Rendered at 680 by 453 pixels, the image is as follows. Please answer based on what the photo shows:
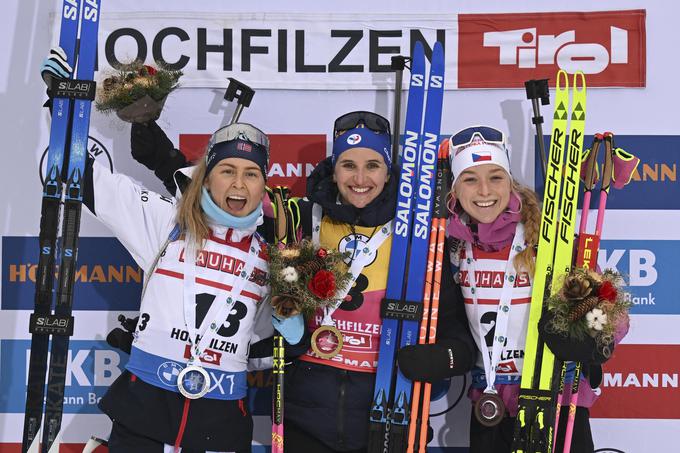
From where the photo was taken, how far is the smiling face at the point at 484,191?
121 inches

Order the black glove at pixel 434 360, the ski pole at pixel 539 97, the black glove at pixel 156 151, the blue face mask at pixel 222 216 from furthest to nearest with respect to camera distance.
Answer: the ski pole at pixel 539 97 < the black glove at pixel 156 151 < the black glove at pixel 434 360 < the blue face mask at pixel 222 216

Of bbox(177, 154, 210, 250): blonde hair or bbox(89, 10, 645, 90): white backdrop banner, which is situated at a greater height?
bbox(89, 10, 645, 90): white backdrop banner

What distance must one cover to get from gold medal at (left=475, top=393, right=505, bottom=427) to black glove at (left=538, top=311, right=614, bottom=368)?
1.00 ft

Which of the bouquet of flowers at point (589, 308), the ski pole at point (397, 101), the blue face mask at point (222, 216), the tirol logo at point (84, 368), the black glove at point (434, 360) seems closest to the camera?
the bouquet of flowers at point (589, 308)

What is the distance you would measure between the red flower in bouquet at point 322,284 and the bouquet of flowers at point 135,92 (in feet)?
3.45

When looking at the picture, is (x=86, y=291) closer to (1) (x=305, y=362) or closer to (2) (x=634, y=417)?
(1) (x=305, y=362)

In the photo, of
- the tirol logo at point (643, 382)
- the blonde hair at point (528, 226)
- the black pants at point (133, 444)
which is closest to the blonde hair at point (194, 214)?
the black pants at point (133, 444)

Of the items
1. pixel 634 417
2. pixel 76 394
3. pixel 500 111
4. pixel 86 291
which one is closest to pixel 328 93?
pixel 500 111

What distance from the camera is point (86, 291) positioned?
4031 millimetres

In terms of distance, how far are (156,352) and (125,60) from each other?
173cm

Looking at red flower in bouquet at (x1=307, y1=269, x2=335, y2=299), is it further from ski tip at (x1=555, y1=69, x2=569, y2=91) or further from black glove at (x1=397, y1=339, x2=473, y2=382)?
ski tip at (x1=555, y1=69, x2=569, y2=91)

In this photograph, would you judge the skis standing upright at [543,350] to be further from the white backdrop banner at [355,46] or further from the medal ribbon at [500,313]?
the white backdrop banner at [355,46]

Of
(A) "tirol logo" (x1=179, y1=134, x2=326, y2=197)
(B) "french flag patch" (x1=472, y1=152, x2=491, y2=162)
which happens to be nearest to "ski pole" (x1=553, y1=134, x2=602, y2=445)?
(B) "french flag patch" (x1=472, y1=152, x2=491, y2=162)

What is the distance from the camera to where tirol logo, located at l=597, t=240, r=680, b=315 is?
3934mm
